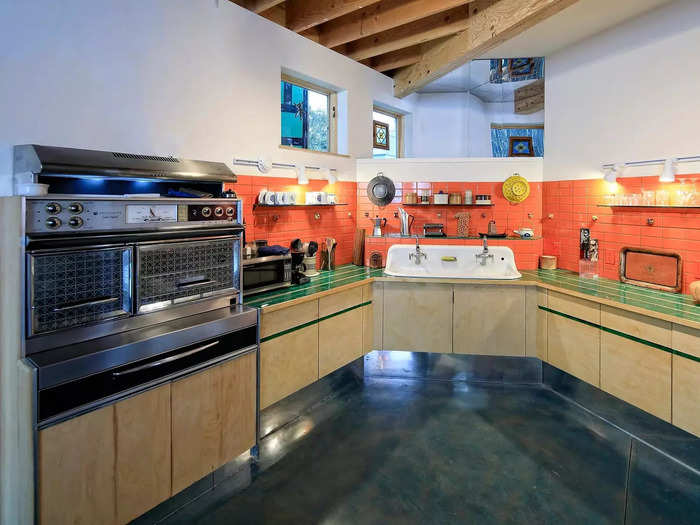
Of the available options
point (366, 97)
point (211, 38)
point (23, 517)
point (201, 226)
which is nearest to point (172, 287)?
point (201, 226)

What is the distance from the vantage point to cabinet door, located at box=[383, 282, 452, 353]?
3598 millimetres

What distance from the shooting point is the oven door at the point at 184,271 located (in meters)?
2.01

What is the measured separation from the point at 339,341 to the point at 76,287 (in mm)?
1889

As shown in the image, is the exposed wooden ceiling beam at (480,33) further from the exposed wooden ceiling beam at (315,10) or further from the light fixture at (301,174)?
the light fixture at (301,174)

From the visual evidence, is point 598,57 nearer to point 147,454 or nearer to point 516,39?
point 516,39

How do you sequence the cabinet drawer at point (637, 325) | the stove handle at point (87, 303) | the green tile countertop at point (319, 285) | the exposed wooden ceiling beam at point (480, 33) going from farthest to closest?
the exposed wooden ceiling beam at point (480, 33), the green tile countertop at point (319, 285), the cabinet drawer at point (637, 325), the stove handle at point (87, 303)

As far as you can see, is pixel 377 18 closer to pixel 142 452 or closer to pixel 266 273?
pixel 266 273

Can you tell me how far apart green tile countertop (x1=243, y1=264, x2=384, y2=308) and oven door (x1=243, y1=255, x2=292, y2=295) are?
47 millimetres

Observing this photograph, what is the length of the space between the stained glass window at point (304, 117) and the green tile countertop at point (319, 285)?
1134mm

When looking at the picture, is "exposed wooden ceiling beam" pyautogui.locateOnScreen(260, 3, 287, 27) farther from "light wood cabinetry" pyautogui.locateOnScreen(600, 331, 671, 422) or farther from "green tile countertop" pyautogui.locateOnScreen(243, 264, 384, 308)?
"light wood cabinetry" pyautogui.locateOnScreen(600, 331, 671, 422)

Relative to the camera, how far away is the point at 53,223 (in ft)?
5.51

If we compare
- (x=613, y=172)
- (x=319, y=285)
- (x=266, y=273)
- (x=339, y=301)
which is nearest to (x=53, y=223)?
(x=266, y=273)

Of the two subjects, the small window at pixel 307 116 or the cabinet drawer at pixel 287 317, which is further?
the small window at pixel 307 116

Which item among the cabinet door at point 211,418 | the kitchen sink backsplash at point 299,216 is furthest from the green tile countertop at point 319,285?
the cabinet door at point 211,418
